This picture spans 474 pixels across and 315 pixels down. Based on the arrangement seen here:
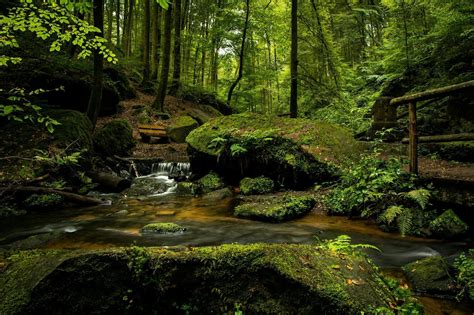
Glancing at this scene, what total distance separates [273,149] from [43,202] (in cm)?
627

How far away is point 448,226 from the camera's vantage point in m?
5.28

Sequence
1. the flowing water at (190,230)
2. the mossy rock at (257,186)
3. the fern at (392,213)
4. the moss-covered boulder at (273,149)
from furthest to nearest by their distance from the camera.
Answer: the mossy rock at (257,186) < the moss-covered boulder at (273,149) < the fern at (392,213) < the flowing water at (190,230)

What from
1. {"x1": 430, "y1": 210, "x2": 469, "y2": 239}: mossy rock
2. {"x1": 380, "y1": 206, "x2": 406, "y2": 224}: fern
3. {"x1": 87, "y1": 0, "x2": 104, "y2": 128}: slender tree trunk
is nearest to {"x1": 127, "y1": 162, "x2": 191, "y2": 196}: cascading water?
{"x1": 87, "y1": 0, "x2": 104, "y2": 128}: slender tree trunk

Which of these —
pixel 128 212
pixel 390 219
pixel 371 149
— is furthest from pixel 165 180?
pixel 390 219

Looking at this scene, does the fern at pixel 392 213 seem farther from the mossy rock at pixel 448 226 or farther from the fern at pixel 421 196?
the mossy rock at pixel 448 226

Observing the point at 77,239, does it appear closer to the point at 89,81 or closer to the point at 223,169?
the point at 223,169

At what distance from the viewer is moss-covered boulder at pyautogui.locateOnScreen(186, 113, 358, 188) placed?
28.7 ft

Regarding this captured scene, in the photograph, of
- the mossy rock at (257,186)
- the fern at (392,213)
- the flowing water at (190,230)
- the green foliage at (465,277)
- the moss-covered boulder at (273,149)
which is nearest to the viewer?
the green foliage at (465,277)

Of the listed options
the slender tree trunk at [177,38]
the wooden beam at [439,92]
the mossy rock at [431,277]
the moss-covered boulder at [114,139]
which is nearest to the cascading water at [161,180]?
the moss-covered boulder at [114,139]

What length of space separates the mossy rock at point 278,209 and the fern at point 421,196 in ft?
7.09

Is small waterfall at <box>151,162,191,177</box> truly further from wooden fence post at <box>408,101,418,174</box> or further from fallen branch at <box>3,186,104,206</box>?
wooden fence post at <box>408,101,418,174</box>

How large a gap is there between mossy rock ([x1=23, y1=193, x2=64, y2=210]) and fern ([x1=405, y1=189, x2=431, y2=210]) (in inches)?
320

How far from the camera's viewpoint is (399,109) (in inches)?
507

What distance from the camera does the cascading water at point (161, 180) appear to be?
33.4 feet
